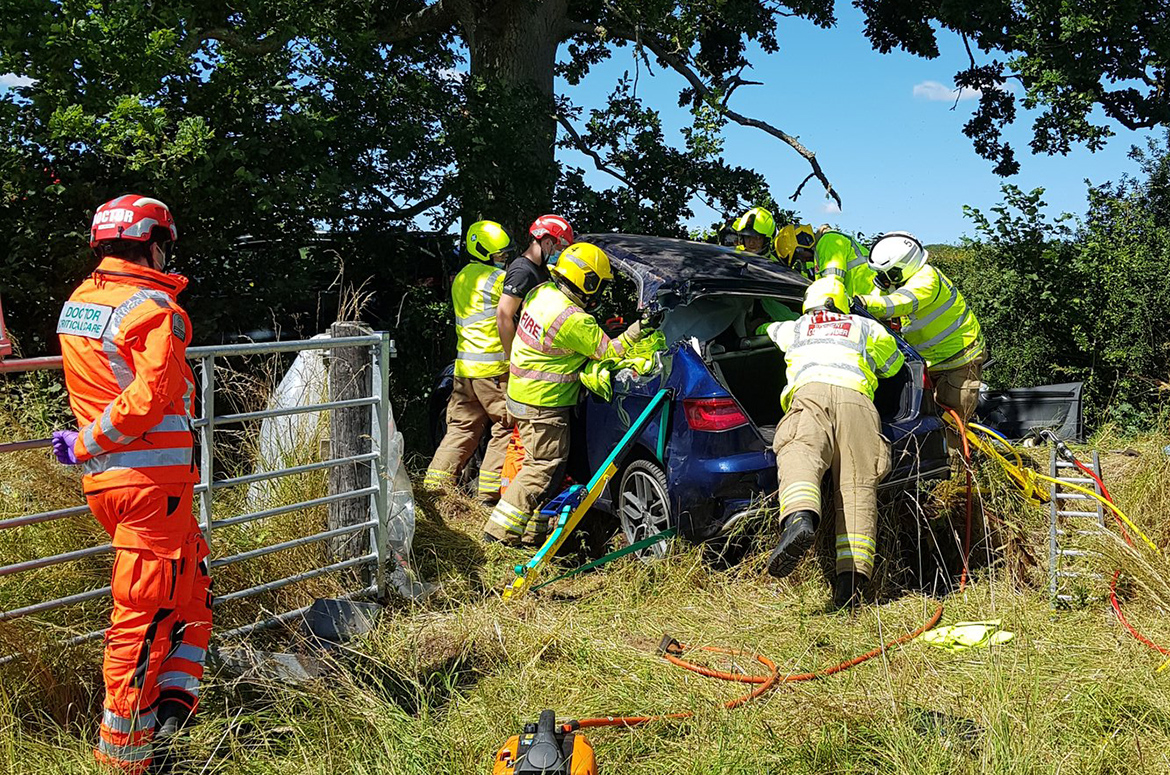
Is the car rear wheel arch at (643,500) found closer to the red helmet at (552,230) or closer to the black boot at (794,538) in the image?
the black boot at (794,538)

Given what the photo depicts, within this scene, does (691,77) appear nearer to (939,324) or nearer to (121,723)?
(939,324)

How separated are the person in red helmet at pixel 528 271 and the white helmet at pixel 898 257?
2.06 m

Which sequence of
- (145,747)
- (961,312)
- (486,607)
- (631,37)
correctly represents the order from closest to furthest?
1. (145,747)
2. (486,607)
3. (961,312)
4. (631,37)

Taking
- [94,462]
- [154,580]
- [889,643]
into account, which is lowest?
[889,643]

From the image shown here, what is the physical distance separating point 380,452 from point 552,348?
127cm

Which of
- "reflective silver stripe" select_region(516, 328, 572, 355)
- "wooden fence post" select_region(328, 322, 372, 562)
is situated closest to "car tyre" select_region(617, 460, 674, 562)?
"reflective silver stripe" select_region(516, 328, 572, 355)

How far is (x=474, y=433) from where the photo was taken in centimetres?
687

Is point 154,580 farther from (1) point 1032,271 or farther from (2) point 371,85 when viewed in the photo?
(1) point 1032,271

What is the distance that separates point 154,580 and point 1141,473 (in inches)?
204

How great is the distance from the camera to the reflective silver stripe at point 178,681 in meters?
3.40

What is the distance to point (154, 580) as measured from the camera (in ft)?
10.8

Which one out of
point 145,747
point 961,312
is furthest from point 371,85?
point 145,747

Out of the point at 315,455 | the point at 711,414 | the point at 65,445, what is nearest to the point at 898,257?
the point at 711,414

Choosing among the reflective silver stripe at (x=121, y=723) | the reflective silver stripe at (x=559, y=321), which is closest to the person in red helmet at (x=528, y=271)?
the reflective silver stripe at (x=559, y=321)
